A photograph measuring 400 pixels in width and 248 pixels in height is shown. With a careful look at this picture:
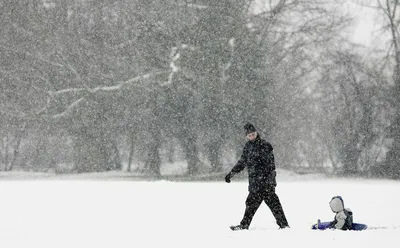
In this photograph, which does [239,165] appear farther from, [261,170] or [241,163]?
[261,170]

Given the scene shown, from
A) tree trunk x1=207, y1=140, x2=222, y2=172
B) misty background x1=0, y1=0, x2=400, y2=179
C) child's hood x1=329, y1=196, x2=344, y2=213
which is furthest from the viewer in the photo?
tree trunk x1=207, y1=140, x2=222, y2=172

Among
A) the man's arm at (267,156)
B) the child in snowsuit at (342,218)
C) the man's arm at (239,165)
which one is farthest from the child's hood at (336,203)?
the man's arm at (239,165)

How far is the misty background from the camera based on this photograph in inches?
1076

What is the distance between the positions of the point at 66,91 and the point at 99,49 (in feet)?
7.96

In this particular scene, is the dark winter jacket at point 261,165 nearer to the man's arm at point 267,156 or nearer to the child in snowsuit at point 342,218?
the man's arm at point 267,156

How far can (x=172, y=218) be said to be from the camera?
1130 cm

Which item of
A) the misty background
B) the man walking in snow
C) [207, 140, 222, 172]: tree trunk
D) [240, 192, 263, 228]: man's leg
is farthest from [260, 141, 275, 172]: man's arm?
[207, 140, 222, 172]: tree trunk

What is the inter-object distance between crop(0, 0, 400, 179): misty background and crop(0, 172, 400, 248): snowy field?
898 cm

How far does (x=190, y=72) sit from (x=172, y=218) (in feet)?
53.4

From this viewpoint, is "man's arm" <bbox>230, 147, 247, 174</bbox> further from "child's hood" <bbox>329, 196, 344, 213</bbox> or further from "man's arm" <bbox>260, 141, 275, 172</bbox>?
"child's hood" <bbox>329, 196, 344, 213</bbox>

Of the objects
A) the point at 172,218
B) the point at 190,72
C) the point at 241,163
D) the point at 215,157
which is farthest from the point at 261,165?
the point at 215,157

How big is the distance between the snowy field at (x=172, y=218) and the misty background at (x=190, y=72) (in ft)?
29.5

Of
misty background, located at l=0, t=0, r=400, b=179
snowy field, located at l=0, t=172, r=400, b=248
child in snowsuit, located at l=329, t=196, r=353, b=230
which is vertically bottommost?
snowy field, located at l=0, t=172, r=400, b=248

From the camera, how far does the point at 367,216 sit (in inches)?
468
